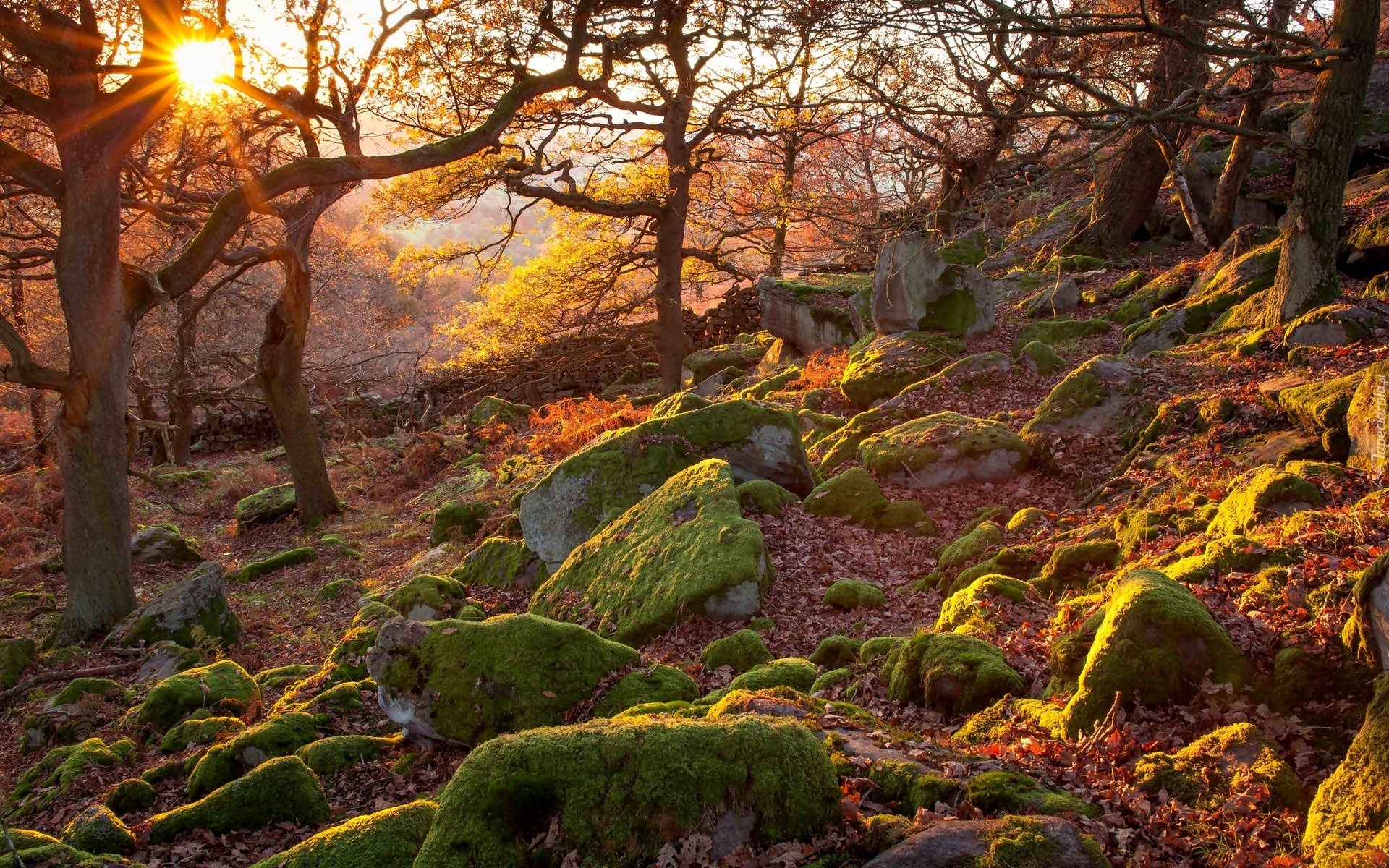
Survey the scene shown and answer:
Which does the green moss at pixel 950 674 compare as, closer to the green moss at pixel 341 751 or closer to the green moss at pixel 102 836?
the green moss at pixel 341 751

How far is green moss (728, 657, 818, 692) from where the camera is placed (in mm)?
5605

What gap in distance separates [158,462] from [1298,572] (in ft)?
81.0

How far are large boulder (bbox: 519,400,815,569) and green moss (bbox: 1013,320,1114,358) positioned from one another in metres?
5.54

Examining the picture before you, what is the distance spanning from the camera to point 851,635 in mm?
7172

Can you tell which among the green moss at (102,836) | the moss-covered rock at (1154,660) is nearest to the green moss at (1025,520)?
the moss-covered rock at (1154,660)

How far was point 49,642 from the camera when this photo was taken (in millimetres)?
9992

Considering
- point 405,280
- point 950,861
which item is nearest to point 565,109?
point 405,280

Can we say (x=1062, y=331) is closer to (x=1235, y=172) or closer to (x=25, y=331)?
(x=1235, y=172)

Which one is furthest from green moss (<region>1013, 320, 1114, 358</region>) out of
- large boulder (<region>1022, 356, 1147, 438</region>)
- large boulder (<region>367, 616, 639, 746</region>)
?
large boulder (<region>367, 616, 639, 746</region>)

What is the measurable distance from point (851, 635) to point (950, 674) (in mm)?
2192

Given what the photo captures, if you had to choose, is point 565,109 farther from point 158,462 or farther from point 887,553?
point 158,462

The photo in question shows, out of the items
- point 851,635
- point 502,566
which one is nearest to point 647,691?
point 851,635

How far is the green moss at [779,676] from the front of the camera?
5.61 m

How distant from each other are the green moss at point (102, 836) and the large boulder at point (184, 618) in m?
5.04
